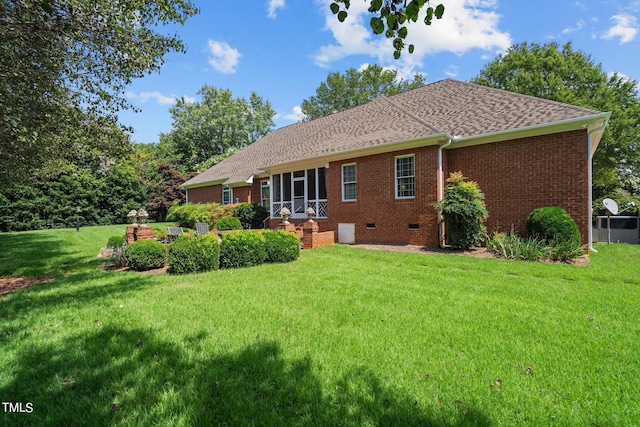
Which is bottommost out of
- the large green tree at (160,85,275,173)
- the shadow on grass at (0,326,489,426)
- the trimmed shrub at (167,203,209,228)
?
the shadow on grass at (0,326,489,426)

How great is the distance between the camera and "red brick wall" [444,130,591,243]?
9.00 m

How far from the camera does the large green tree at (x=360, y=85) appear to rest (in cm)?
3669

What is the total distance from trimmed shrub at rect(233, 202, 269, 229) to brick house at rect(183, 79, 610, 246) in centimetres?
157

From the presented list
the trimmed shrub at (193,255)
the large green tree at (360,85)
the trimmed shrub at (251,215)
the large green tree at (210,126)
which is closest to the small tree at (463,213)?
the trimmed shrub at (193,255)

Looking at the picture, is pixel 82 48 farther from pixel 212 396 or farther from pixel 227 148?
pixel 227 148

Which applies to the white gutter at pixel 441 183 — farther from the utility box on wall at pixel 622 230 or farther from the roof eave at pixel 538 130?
the utility box on wall at pixel 622 230

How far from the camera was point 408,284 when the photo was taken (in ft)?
19.9

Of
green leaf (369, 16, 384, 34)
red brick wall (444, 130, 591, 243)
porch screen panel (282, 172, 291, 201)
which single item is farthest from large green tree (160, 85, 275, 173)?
green leaf (369, 16, 384, 34)

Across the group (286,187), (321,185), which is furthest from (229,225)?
(321,185)

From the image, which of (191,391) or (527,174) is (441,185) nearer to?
(527,174)

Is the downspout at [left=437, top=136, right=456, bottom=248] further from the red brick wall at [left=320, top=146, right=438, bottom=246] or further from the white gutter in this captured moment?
the red brick wall at [left=320, top=146, right=438, bottom=246]

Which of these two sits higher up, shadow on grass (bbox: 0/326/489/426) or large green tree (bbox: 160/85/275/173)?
large green tree (bbox: 160/85/275/173)

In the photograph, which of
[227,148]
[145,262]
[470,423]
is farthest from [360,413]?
[227,148]

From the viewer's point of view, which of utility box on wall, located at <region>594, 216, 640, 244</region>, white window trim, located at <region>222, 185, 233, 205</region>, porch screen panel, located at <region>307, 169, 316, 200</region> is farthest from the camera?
white window trim, located at <region>222, 185, 233, 205</region>
